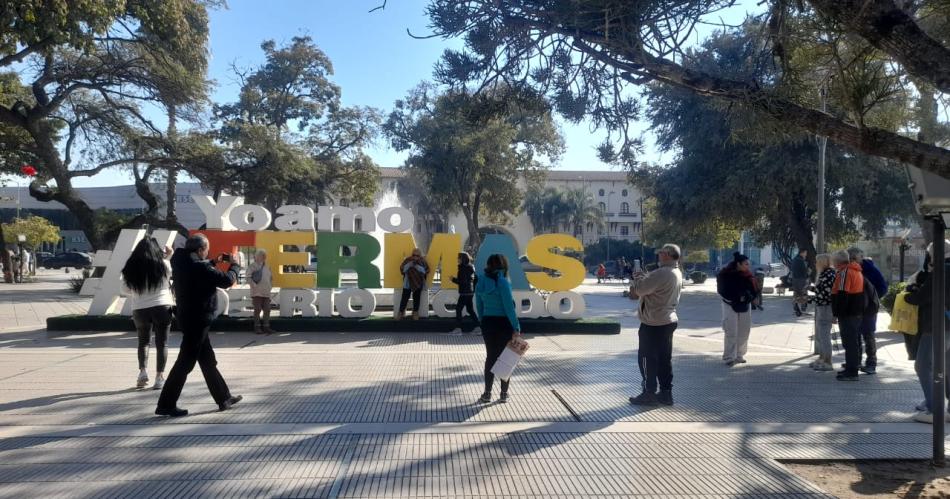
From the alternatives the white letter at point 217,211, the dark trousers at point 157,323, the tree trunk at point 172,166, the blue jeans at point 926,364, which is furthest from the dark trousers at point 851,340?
the tree trunk at point 172,166

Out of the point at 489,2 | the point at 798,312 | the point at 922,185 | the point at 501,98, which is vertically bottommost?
the point at 798,312

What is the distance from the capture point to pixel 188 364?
664 cm

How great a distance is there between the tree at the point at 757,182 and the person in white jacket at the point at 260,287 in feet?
45.7

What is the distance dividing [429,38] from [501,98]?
1624 millimetres

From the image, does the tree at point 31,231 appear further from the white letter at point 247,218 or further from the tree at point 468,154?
the white letter at point 247,218

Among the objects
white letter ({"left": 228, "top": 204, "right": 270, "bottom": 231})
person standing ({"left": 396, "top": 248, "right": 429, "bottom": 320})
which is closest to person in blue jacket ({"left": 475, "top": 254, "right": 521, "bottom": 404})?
person standing ({"left": 396, "top": 248, "right": 429, "bottom": 320})

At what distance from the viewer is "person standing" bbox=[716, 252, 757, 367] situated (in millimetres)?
10117

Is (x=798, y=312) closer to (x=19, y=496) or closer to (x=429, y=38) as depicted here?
(x=429, y=38)

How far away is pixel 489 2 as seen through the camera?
821 cm

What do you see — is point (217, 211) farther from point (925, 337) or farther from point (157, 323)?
point (925, 337)

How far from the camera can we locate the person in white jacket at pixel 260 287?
42.4 ft

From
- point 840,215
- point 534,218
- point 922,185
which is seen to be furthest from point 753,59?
point 534,218

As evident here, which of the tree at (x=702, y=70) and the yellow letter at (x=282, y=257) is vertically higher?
the tree at (x=702, y=70)

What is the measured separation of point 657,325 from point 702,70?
3119 millimetres
